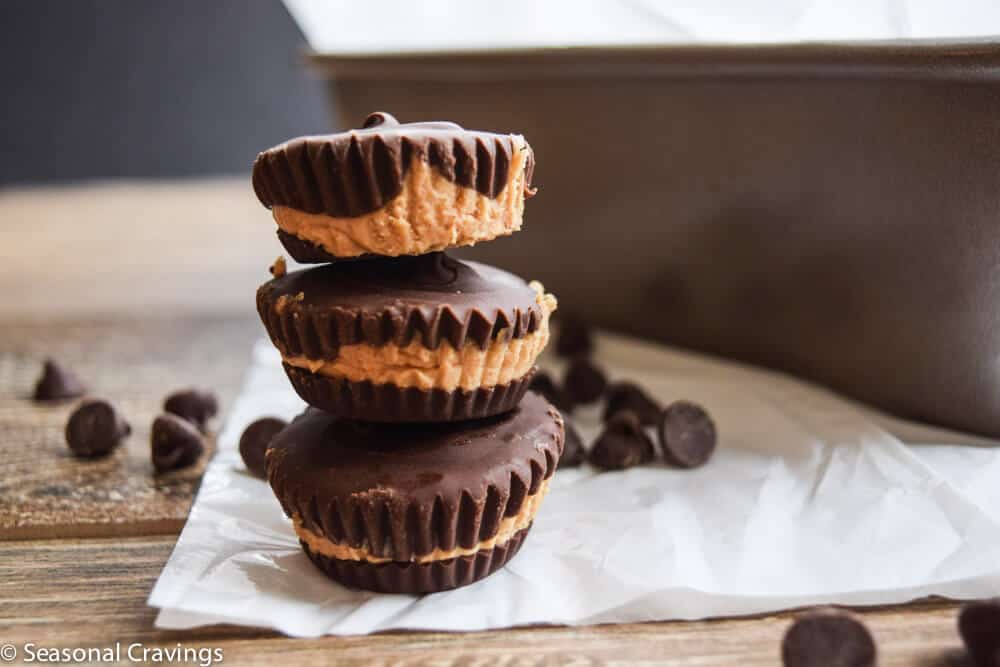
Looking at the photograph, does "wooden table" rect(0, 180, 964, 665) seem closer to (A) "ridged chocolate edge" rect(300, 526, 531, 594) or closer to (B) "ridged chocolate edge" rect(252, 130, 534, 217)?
(A) "ridged chocolate edge" rect(300, 526, 531, 594)

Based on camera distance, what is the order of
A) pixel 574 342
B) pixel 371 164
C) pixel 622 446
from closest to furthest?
pixel 371 164, pixel 622 446, pixel 574 342

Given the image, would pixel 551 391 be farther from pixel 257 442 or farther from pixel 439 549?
pixel 439 549

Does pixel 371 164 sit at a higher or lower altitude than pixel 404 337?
higher

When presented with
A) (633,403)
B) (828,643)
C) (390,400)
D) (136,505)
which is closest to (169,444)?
(136,505)

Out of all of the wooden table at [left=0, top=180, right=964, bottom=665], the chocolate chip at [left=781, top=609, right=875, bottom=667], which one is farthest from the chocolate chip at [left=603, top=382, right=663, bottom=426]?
the chocolate chip at [left=781, top=609, right=875, bottom=667]

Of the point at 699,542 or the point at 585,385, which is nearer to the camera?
the point at 699,542

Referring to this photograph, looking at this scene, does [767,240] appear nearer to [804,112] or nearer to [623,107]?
[804,112]
